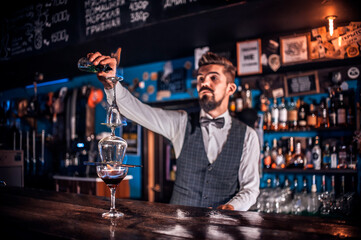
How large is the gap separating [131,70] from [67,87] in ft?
5.52

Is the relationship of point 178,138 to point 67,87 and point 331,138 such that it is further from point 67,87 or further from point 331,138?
point 67,87

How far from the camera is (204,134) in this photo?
7.75 feet

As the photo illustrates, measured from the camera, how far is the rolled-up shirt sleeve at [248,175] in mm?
1890

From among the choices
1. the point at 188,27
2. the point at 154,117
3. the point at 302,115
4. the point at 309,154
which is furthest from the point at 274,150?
the point at 154,117

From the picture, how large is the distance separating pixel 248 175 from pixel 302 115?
198 centimetres

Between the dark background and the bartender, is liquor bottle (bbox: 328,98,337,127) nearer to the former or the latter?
the dark background

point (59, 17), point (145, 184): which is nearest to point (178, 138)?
point (59, 17)

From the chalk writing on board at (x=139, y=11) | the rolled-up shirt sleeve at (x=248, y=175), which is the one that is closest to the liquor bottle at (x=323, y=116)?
the rolled-up shirt sleeve at (x=248, y=175)

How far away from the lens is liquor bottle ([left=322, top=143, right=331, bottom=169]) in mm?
3686

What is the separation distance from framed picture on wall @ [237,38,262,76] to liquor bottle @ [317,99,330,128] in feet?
2.75

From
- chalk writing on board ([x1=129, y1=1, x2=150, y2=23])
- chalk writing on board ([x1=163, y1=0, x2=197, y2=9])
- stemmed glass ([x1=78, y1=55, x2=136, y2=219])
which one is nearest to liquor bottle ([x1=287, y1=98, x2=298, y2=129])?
chalk writing on board ([x1=163, y1=0, x2=197, y2=9])

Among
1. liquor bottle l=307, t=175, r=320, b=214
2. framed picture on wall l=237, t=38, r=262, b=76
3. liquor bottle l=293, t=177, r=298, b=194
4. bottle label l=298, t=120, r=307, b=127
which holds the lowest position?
liquor bottle l=307, t=175, r=320, b=214

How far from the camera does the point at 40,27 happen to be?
3340 millimetres

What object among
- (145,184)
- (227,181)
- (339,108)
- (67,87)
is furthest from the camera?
(67,87)
